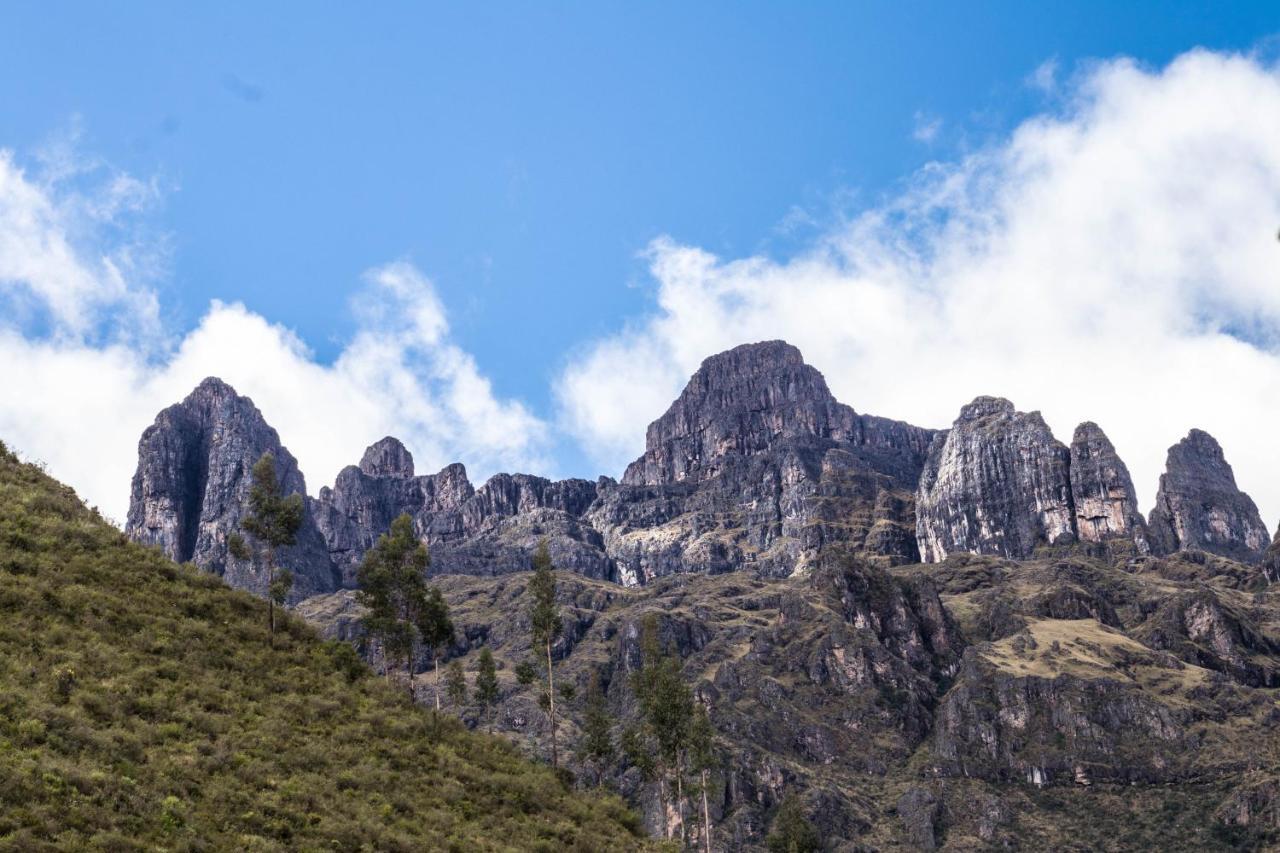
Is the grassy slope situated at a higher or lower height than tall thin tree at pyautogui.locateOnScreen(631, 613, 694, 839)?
lower

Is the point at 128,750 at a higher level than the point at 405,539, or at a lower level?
lower

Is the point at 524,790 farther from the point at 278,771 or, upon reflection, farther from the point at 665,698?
the point at 665,698

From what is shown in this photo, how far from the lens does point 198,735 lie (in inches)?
1832

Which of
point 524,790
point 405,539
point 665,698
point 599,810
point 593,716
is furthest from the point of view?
point 593,716

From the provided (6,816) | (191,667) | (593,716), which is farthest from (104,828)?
(593,716)

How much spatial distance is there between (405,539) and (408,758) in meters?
31.0

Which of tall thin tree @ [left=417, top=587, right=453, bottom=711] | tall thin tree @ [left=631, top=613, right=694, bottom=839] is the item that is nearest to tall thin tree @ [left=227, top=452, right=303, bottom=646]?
tall thin tree @ [left=417, top=587, right=453, bottom=711]

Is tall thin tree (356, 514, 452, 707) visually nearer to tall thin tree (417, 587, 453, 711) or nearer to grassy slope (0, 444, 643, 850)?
tall thin tree (417, 587, 453, 711)

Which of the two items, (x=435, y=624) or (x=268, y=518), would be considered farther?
(x=435, y=624)

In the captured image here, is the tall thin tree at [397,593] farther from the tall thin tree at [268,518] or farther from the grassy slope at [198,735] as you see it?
the grassy slope at [198,735]

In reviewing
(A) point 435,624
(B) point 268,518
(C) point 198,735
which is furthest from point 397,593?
(C) point 198,735

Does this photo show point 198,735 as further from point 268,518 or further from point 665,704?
point 665,704

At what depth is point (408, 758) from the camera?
180ft

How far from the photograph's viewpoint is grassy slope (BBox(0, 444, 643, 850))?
39.2 metres
